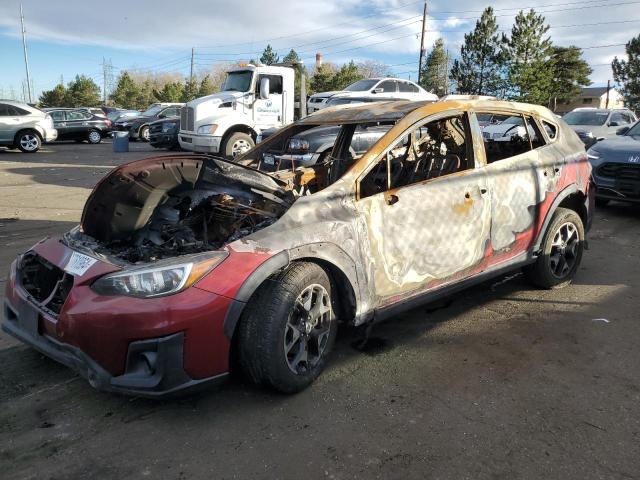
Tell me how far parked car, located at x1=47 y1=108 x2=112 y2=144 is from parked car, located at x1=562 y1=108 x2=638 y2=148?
63.0ft

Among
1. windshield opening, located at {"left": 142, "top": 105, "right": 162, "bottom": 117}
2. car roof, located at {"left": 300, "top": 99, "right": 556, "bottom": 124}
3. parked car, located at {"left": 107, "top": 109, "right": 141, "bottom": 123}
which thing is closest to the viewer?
car roof, located at {"left": 300, "top": 99, "right": 556, "bottom": 124}

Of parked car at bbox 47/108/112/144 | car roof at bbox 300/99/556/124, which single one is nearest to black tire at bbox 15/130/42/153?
parked car at bbox 47/108/112/144

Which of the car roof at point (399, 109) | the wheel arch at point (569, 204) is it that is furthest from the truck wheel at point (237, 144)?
the wheel arch at point (569, 204)

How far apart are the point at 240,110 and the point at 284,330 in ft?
38.7

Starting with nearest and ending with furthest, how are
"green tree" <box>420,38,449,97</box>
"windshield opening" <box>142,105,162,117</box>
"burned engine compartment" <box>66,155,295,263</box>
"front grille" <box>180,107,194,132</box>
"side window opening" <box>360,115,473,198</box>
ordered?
1. "burned engine compartment" <box>66,155,295,263</box>
2. "side window opening" <box>360,115,473,198</box>
3. "front grille" <box>180,107,194,132</box>
4. "windshield opening" <box>142,105,162,117</box>
5. "green tree" <box>420,38,449,97</box>

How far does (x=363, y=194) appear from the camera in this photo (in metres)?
3.32

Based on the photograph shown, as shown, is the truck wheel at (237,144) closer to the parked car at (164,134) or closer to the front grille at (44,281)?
the parked car at (164,134)

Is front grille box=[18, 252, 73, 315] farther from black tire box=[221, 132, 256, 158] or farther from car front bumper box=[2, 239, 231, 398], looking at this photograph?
black tire box=[221, 132, 256, 158]

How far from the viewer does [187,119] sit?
567 inches

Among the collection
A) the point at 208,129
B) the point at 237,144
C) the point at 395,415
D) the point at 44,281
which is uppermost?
the point at 208,129

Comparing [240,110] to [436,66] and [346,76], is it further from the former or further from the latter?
[436,66]

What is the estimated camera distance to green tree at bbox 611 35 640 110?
47062 millimetres

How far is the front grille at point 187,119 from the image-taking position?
46.2ft

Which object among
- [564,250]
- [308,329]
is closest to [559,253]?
[564,250]
